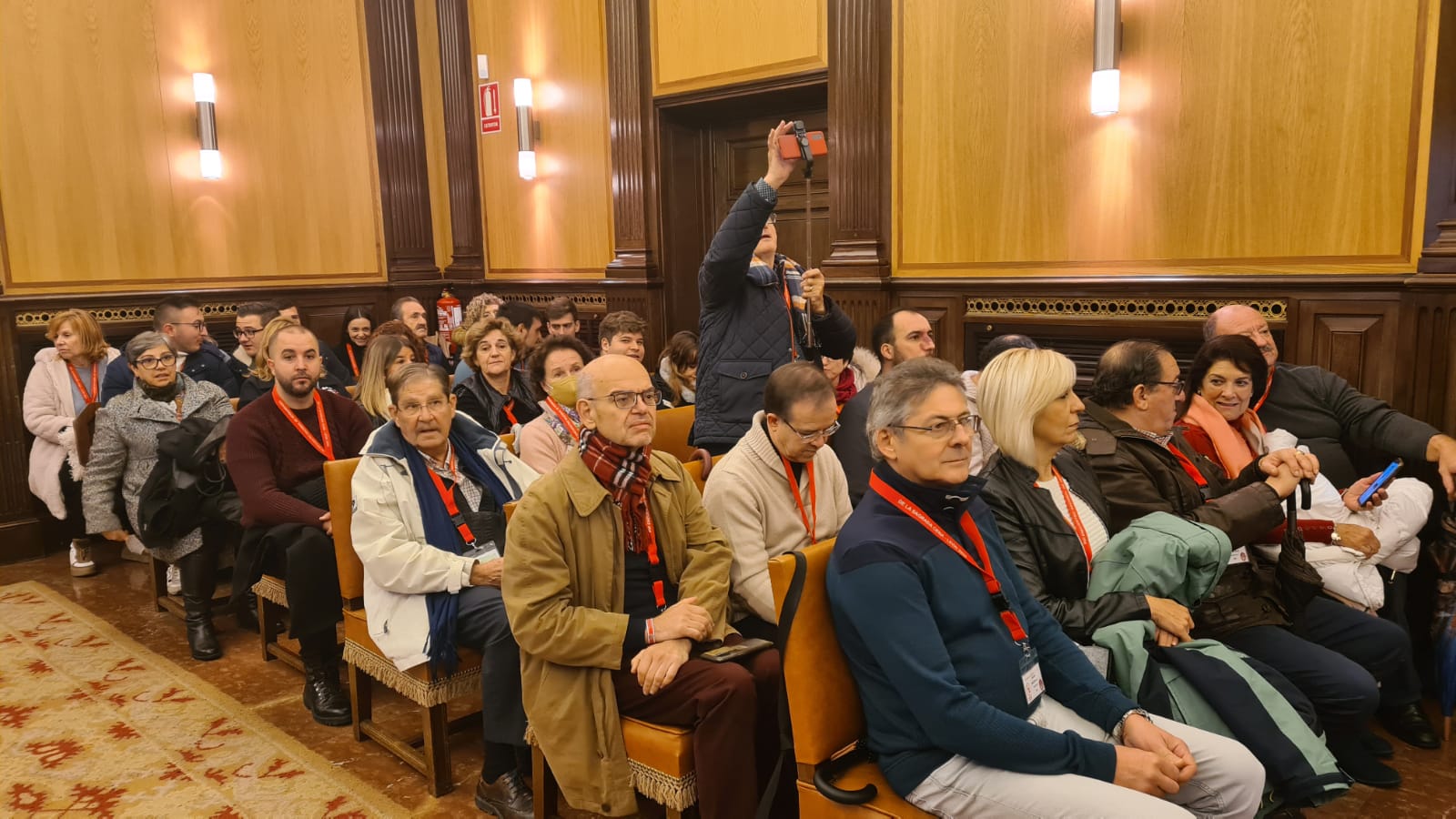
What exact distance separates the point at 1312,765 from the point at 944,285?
3260mm

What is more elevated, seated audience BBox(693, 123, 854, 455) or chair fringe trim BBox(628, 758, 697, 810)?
seated audience BBox(693, 123, 854, 455)

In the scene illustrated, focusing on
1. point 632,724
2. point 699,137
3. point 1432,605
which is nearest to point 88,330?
point 699,137

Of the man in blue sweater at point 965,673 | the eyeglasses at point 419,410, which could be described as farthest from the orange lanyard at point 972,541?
the eyeglasses at point 419,410

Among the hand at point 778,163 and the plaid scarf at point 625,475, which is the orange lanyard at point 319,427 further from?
the hand at point 778,163

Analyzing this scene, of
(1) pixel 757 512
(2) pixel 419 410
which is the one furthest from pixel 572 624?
(2) pixel 419 410

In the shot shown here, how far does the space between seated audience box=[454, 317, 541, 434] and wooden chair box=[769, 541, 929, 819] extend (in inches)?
96.3

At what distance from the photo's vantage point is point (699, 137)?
641 centimetres

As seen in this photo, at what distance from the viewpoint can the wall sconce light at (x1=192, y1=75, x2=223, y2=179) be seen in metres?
6.28

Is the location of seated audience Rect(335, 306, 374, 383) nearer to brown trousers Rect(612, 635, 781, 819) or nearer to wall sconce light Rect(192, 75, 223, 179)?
wall sconce light Rect(192, 75, 223, 179)

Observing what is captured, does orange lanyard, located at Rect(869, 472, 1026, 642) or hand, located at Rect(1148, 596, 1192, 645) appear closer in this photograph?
orange lanyard, located at Rect(869, 472, 1026, 642)

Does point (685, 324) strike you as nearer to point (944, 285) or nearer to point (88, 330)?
point (944, 285)

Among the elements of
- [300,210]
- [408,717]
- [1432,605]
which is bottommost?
[408,717]

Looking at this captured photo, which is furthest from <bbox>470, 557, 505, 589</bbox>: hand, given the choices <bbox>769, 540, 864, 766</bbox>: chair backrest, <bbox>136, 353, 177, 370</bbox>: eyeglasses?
<bbox>136, 353, 177, 370</bbox>: eyeglasses

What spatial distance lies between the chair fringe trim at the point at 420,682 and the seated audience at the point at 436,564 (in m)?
0.06
